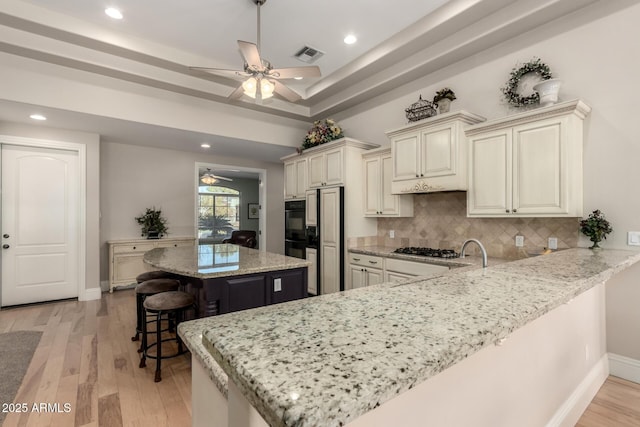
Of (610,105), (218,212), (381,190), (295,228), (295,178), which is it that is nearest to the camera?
(610,105)

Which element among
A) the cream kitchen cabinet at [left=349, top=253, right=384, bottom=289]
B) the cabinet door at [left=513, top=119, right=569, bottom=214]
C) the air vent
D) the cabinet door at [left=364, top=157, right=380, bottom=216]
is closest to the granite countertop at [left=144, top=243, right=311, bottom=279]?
the cream kitchen cabinet at [left=349, top=253, right=384, bottom=289]

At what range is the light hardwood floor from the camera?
1.91 meters

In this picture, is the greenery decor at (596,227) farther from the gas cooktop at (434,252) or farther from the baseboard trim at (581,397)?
the gas cooktop at (434,252)

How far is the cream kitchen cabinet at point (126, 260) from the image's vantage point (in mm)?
4883

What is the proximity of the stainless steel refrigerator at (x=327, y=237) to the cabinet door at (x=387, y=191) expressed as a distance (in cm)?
55

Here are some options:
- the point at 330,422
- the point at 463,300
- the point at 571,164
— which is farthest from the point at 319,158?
the point at 330,422

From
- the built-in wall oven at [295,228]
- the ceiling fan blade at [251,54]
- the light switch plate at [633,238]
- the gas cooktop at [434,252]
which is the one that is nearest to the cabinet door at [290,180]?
the built-in wall oven at [295,228]

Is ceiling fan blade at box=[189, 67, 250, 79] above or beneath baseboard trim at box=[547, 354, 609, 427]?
above

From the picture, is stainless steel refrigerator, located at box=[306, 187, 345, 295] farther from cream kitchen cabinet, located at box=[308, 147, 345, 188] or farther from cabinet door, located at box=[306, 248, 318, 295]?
cream kitchen cabinet, located at box=[308, 147, 345, 188]

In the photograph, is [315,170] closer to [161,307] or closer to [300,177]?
[300,177]

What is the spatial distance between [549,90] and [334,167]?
8.15 ft

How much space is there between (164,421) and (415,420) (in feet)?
6.03

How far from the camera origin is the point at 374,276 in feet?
12.3

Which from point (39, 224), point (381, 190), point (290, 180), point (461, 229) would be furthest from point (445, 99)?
point (39, 224)
